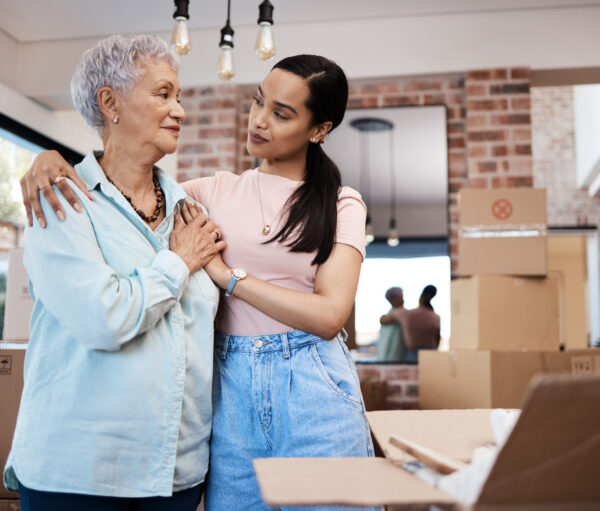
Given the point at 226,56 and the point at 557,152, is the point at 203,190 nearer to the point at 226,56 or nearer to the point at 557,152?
the point at 226,56

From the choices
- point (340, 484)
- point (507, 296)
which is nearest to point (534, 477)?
point (340, 484)

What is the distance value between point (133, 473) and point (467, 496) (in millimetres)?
650

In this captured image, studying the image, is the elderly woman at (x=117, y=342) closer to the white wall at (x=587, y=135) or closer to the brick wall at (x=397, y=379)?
the brick wall at (x=397, y=379)

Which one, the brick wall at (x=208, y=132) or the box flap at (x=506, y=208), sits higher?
the brick wall at (x=208, y=132)

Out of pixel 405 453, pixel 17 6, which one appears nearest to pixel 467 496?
pixel 405 453

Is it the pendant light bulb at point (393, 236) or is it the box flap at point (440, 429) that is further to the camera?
the pendant light bulb at point (393, 236)

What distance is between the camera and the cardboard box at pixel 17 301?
2158mm

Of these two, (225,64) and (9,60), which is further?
(9,60)

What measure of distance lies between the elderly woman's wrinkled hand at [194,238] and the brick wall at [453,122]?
2598 millimetres

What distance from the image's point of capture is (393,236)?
156 inches

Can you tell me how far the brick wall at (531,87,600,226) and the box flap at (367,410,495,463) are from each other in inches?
287

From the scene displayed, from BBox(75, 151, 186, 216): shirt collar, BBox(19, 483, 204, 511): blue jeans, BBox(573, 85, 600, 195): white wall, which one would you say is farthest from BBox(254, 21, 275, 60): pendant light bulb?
BBox(573, 85, 600, 195): white wall

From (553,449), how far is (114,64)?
3.55 feet

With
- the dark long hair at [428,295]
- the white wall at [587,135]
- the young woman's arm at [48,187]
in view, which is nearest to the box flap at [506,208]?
the dark long hair at [428,295]
